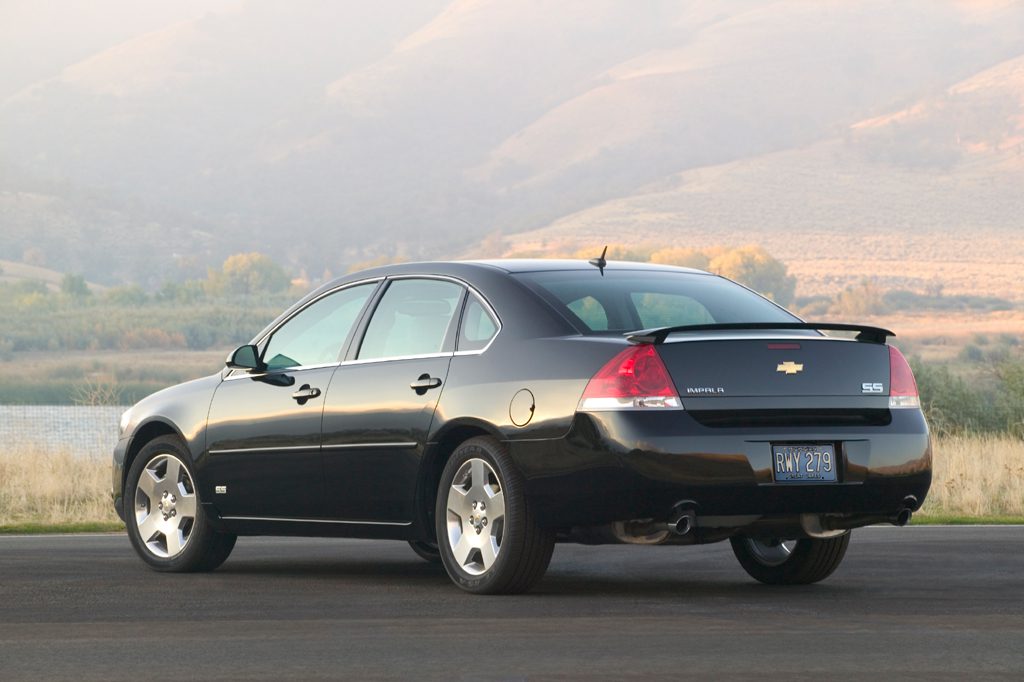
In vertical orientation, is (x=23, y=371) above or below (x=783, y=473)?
below

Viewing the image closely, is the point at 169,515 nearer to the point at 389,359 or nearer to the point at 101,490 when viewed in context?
the point at 389,359

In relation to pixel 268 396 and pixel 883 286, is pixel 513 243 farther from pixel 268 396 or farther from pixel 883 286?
pixel 268 396

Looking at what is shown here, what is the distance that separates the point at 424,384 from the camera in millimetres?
9586

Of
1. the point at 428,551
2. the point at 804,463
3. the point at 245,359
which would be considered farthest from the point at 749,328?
the point at 428,551

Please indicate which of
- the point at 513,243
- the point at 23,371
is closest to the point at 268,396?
the point at 23,371

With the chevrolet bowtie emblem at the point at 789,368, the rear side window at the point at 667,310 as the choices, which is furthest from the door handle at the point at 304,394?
the chevrolet bowtie emblem at the point at 789,368

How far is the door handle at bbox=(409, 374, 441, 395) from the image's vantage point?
953cm

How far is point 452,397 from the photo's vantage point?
9383mm

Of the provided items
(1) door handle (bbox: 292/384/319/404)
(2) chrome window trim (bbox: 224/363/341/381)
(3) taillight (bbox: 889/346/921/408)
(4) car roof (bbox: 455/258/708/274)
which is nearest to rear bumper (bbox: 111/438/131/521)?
(2) chrome window trim (bbox: 224/363/341/381)

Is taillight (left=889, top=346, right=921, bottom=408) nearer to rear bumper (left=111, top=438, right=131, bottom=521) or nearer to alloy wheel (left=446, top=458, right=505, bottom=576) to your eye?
alloy wheel (left=446, top=458, right=505, bottom=576)

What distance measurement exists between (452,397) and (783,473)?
1.67m

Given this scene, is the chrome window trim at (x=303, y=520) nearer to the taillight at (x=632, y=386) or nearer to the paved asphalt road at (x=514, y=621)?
the paved asphalt road at (x=514, y=621)

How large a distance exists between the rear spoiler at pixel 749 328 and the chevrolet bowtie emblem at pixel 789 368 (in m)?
0.23

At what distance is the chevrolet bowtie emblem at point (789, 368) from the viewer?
8.95 m
